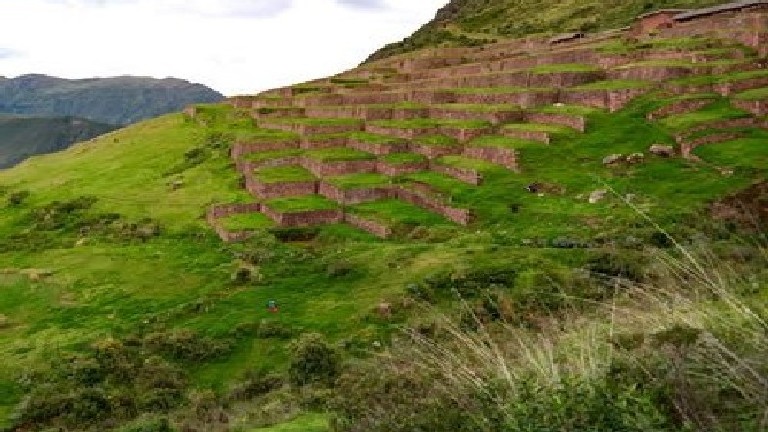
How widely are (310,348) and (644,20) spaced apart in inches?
1804

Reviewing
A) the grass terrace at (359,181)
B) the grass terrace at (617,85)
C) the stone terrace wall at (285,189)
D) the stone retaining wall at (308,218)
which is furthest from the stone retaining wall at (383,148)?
the grass terrace at (617,85)

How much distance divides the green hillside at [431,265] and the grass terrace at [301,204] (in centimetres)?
17

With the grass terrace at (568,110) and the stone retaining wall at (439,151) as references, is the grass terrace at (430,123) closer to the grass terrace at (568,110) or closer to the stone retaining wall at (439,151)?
the stone retaining wall at (439,151)

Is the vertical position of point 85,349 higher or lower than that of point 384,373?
lower

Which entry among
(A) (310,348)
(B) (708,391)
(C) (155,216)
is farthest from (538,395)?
(C) (155,216)

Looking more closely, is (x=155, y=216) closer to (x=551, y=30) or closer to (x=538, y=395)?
(x=538, y=395)

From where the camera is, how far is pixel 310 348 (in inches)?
826

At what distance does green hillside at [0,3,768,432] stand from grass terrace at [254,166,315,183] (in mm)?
240

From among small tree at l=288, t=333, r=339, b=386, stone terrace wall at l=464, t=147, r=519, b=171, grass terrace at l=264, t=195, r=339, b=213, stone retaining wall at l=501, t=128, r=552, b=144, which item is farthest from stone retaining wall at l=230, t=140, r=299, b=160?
small tree at l=288, t=333, r=339, b=386

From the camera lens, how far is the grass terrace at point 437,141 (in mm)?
40312

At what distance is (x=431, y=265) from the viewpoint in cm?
2698

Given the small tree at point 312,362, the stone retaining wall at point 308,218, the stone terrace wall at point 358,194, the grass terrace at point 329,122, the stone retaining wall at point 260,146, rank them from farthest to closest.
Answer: the grass terrace at point 329,122 < the stone retaining wall at point 260,146 < the stone terrace wall at point 358,194 < the stone retaining wall at point 308,218 < the small tree at point 312,362

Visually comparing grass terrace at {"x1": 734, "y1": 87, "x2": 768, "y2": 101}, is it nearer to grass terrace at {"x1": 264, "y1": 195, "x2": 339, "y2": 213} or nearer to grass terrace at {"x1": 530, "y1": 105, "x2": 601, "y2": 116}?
grass terrace at {"x1": 530, "y1": 105, "x2": 601, "y2": 116}

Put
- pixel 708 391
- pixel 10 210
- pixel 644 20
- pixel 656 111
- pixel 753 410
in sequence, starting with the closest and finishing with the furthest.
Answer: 1. pixel 753 410
2. pixel 708 391
3. pixel 656 111
4. pixel 10 210
5. pixel 644 20
